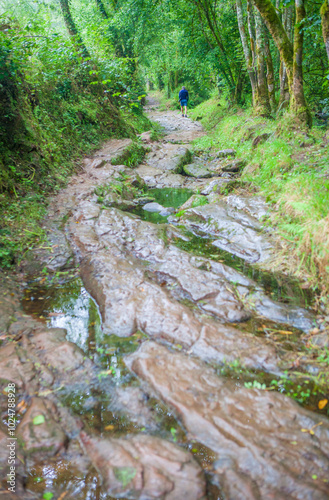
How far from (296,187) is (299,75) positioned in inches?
167

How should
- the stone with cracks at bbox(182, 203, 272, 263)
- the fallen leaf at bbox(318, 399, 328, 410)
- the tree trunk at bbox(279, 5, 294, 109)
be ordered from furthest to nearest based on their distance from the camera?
the tree trunk at bbox(279, 5, 294, 109), the stone with cracks at bbox(182, 203, 272, 263), the fallen leaf at bbox(318, 399, 328, 410)

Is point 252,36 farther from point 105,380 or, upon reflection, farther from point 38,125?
point 105,380

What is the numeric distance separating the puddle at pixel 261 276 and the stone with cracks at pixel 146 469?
2.40 m

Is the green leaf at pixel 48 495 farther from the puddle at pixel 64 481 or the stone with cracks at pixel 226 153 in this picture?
the stone with cracks at pixel 226 153

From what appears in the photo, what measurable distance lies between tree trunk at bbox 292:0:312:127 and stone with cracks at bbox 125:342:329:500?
758 centimetres

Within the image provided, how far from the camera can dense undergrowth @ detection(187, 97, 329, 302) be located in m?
3.84

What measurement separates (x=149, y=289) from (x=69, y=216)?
324 cm

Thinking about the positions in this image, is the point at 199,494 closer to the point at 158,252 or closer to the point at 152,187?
the point at 158,252

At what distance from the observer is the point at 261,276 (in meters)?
4.38

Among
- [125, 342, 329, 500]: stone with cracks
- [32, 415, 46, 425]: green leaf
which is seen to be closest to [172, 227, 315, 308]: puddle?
[125, 342, 329, 500]: stone with cracks

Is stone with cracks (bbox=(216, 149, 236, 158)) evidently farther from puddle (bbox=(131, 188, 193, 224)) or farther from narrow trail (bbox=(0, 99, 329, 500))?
narrow trail (bbox=(0, 99, 329, 500))

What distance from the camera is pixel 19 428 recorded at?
2.37m

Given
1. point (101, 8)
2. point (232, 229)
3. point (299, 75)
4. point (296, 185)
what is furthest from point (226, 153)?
point (101, 8)

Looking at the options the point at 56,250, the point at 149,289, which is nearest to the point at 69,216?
the point at 56,250
